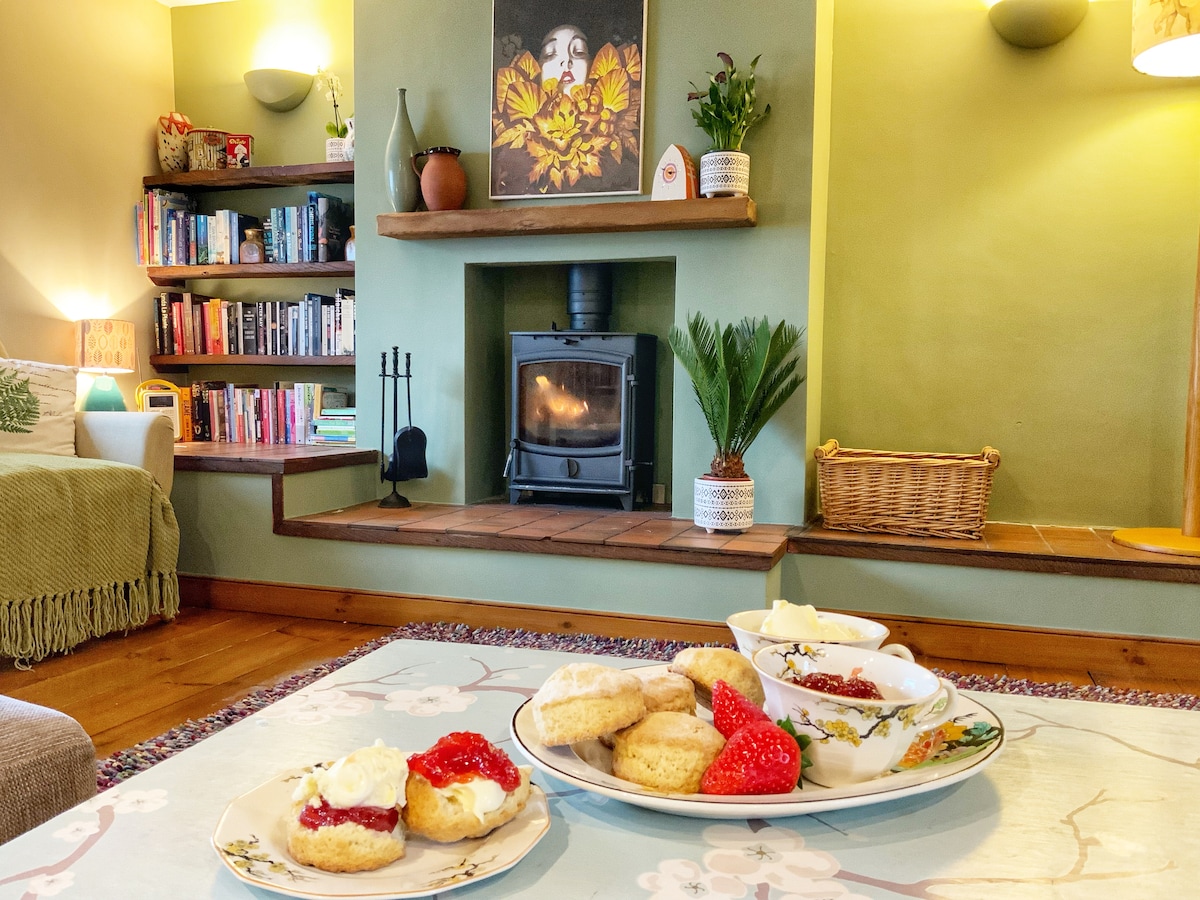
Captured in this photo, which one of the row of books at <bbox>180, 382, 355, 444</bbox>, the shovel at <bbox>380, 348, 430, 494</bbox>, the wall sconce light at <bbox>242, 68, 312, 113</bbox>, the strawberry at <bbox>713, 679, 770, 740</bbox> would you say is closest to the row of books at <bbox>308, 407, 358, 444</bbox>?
the row of books at <bbox>180, 382, 355, 444</bbox>

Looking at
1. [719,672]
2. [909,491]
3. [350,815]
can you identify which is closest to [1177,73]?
[909,491]

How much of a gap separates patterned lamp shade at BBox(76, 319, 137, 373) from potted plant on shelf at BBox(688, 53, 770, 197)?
8.07 feet

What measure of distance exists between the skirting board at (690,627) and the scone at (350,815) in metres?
1.96

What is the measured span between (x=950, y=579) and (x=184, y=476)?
2494 millimetres

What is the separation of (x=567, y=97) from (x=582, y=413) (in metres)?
1.08

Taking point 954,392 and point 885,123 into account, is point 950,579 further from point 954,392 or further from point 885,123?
point 885,123

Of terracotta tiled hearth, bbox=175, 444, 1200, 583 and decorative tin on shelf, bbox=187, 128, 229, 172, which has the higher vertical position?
decorative tin on shelf, bbox=187, 128, 229, 172

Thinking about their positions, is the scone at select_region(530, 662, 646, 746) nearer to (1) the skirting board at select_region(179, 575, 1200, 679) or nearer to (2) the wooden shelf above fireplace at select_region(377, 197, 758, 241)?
(1) the skirting board at select_region(179, 575, 1200, 679)

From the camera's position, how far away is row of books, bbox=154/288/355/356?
399 cm

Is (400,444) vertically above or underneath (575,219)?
underneath

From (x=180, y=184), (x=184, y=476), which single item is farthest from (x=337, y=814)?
(x=180, y=184)

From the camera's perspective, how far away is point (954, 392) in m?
3.34

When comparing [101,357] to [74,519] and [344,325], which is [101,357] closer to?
[344,325]

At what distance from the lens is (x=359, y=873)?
0.69m
